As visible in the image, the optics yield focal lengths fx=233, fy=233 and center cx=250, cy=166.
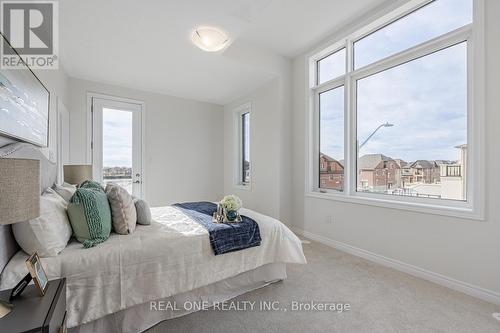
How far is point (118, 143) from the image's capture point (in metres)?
4.21

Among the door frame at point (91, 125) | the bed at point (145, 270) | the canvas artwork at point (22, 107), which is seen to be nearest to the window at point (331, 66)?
the bed at point (145, 270)

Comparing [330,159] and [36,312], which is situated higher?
[330,159]

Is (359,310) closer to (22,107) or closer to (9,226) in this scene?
(9,226)

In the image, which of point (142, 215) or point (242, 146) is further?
point (242, 146)

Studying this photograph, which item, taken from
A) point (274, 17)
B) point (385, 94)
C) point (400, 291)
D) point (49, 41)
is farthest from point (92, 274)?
point (385, 94)

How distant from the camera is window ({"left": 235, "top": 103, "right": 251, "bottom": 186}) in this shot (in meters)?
4.91

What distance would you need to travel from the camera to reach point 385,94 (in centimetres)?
284

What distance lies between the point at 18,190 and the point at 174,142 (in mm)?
4164

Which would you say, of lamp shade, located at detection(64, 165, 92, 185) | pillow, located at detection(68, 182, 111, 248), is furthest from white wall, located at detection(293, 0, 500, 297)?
lamp shade, located at detection(64, 165, 92, 185)

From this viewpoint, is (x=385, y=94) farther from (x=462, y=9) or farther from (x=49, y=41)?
(x=49, y=41)

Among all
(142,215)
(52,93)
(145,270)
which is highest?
(52,93)

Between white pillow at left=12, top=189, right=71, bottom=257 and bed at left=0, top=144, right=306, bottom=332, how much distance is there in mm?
43

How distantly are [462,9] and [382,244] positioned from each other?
247cm

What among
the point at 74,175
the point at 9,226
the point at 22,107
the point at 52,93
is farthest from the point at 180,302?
the point at 52,93
